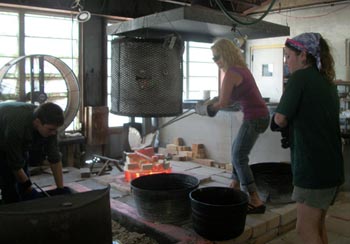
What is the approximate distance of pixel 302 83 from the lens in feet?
6.41

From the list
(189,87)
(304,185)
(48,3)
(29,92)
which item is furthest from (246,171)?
(189,87)

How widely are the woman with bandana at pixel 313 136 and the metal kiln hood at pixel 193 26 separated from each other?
3.63 ft

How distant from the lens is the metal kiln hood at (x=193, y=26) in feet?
9.69

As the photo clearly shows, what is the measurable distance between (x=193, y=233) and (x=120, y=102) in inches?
45.0

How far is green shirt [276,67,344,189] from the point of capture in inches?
77.1

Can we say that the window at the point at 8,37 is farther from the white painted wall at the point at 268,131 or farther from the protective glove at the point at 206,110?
the protective glove at the point at 206,110

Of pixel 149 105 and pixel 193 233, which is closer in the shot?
pixel 193 233

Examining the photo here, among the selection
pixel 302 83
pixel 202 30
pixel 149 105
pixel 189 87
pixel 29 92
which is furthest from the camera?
pixel 189 87

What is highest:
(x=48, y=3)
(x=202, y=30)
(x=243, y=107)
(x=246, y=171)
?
(x=48, y=3)

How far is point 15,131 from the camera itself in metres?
2.67

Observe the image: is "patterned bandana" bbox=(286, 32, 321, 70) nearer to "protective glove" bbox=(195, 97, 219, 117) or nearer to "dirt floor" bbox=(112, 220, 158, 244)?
"protective glove" bbox=(195, 97, 219, 117)

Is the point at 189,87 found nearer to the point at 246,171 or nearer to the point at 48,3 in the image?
the point at 48,3

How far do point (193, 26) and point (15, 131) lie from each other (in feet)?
5.27

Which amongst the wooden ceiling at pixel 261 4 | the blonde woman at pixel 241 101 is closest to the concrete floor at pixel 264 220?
the blonde woman at pixel 241 101
